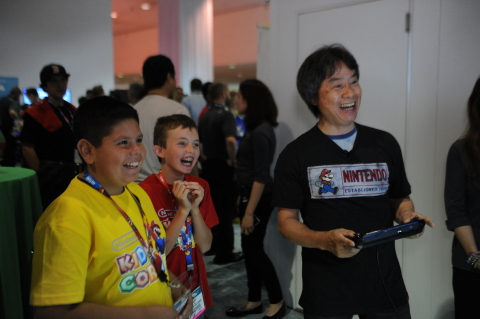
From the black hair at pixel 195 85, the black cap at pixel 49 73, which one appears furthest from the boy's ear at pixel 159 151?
the black hair at pixel 195 85

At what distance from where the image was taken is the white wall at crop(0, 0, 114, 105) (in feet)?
22.4

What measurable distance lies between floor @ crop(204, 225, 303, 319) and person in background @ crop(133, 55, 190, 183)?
1.25m

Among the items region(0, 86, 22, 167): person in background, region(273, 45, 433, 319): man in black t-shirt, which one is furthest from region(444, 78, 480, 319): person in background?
region(0, 86, 22, 167): person in background

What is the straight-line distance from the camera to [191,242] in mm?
1603

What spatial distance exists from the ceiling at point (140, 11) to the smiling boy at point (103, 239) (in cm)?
1027

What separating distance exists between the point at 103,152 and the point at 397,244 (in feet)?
6.42

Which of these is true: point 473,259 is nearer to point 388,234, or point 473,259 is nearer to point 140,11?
point 388,234

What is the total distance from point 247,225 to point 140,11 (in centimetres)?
1146

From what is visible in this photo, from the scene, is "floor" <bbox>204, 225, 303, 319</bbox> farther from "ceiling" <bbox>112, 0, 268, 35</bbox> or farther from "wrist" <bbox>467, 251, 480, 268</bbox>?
"ceiling" <bbox>112, 0, 268, 35</bbox>

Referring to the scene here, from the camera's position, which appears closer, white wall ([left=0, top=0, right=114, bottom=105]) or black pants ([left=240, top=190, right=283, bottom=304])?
black pants ([left=240, top=190, right=283, bottom=304])

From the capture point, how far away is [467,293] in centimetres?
168

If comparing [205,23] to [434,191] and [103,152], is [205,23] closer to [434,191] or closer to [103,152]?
[434,191]

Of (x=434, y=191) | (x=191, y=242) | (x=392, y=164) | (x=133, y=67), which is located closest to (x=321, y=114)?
(x=392, y=164)

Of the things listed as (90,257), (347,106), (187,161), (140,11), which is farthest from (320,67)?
(140,11)
